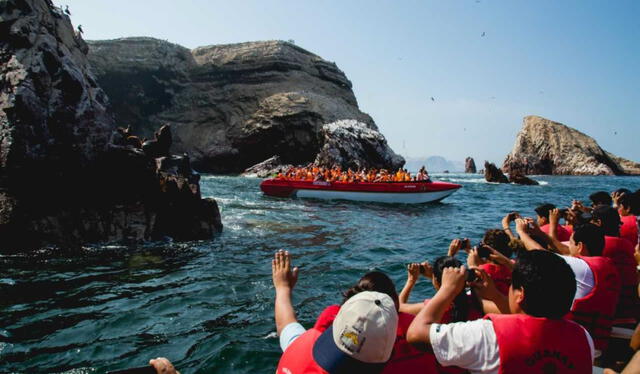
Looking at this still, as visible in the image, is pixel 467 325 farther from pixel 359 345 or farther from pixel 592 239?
pixel 592 239

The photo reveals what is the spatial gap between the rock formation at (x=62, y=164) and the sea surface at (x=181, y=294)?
0.76m

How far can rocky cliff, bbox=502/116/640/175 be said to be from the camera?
7569 cm

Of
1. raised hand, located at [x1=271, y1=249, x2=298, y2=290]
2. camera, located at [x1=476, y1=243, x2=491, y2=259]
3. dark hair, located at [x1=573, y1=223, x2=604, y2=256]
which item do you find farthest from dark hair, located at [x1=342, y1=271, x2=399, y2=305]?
dark hair, located at [x1=573, y1=223, x2=604, y2=256]

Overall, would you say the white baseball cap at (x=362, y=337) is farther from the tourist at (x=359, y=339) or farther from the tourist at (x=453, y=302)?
the tourist at (x=453, y=302)

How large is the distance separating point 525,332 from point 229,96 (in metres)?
78.8

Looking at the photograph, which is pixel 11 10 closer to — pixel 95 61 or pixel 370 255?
pixel 370 255

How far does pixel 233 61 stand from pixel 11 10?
237 ft

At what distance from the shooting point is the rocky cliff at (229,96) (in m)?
64.2

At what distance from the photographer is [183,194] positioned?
44.3ft

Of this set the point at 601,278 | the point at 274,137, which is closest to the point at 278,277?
the point at 601,278

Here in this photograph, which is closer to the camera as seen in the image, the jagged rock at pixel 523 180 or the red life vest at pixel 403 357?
the red life vest at pixel 403 357

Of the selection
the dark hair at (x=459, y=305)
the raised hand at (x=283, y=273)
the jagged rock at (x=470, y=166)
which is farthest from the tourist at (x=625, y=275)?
the jagged rock at (x=470, y=166)

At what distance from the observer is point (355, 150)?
52938mm

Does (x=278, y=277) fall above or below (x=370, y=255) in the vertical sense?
above
